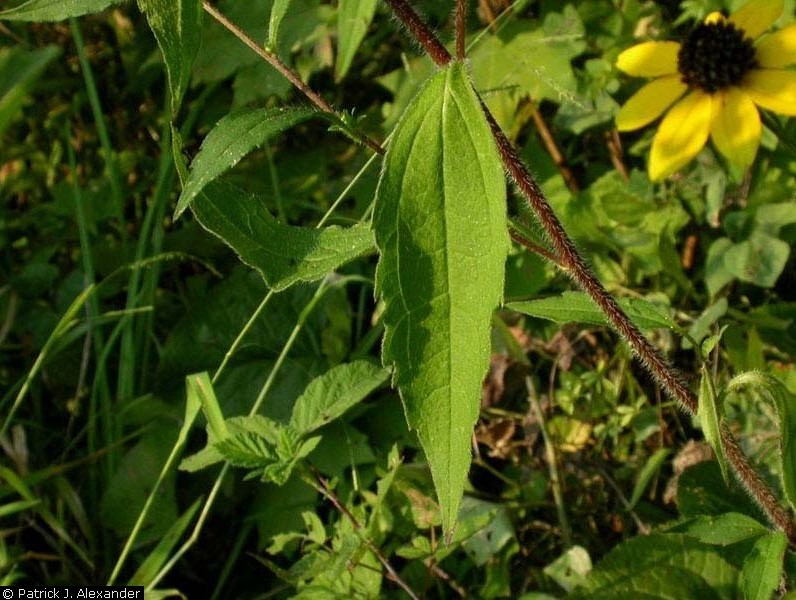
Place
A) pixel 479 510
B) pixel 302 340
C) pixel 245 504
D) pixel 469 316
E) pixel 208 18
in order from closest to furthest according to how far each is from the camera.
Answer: pixel 469 316, pixel 479 510, pixel 245 504, pixel 302 340, pixel 208 18

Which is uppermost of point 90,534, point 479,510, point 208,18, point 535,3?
point 208,18

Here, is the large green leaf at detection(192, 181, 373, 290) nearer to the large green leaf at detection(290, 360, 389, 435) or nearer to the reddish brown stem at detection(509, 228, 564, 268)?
the reddish brown stem at detection(509, 228, 564, 268)

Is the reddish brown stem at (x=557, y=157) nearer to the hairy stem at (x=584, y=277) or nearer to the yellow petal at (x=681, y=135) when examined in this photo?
the yellow petal at (x=681, y=135)

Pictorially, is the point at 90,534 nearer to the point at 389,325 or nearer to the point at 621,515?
the point at 621,515

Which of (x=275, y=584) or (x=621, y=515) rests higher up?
(x=275, y=584)

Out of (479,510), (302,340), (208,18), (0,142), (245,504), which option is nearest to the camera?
(479,510)

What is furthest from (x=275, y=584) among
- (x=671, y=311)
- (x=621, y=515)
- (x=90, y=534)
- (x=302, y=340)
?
(x=671, y=311)

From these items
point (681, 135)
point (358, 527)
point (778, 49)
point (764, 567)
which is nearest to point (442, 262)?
point (764, 567)
